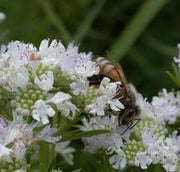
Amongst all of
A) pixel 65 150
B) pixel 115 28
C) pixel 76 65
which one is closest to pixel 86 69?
pixel 76 65

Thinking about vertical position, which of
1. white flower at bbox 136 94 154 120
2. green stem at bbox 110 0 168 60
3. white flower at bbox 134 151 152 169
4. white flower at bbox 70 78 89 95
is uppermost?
green stem at bbox 110 0 168 60

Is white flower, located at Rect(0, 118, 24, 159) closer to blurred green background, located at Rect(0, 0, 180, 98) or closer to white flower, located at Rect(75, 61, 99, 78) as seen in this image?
white flower, located at Rect(75, 61, 99, 78)

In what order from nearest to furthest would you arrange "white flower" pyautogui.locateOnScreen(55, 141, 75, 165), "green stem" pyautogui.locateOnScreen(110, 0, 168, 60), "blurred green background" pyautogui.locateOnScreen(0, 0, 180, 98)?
"white flower" pyautogui.locateOnScreen(55, 141, 75, 165) → "green stem" pyautogui.locateOnScreen(110, 0, 168, 60) → "blurred green background" pyautogui.locateOnScreen(0, 0, 180, 98)

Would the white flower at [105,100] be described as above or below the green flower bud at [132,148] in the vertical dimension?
above

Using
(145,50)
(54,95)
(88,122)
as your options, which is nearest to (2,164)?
(54,95)

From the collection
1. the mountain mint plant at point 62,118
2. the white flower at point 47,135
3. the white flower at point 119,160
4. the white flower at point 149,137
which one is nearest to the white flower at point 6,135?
the mountain mint plant at point 62,118

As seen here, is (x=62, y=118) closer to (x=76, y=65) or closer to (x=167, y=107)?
(x=76, y=65)

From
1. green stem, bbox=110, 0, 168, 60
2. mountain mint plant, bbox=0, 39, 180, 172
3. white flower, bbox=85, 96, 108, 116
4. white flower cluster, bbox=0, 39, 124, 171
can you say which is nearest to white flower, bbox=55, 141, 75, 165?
mountain mint plant, bbox=0, 39, 180, 172

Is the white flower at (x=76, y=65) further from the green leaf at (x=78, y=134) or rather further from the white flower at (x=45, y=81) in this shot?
the green leaf at (x=78, y=134)
